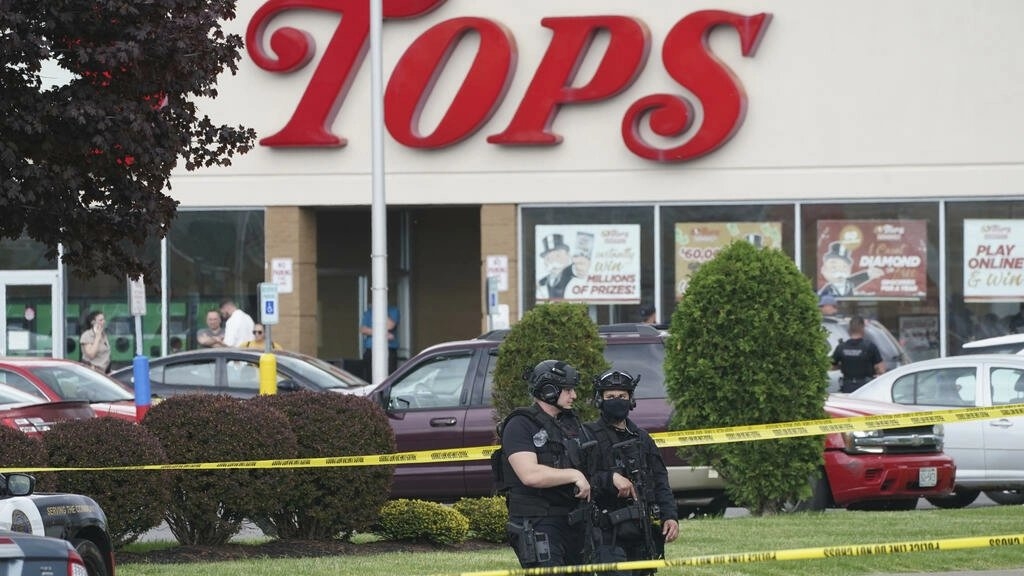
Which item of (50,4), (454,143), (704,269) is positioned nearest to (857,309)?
(454,143)

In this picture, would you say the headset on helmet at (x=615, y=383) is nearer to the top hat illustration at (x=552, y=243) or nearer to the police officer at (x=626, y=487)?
the police officer at (x=626, y=487)

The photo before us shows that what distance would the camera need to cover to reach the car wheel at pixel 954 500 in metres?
16.9

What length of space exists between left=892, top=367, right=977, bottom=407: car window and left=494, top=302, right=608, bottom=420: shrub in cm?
377

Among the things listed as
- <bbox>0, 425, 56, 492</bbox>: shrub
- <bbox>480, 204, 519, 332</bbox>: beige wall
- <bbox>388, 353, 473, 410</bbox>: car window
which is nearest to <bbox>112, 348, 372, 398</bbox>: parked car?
<bbox>388, 353, 473, 410</bbox>: car window

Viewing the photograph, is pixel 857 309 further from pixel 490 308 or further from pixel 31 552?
pixel 31 552

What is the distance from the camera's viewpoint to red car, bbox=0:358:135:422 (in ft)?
56.9

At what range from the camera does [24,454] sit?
11297 mm

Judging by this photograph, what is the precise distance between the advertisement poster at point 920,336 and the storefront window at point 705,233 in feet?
7.03

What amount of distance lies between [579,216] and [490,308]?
2.92 meters

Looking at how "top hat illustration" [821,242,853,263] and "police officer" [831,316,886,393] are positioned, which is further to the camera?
"top hat illustration" [821,242,853,263]

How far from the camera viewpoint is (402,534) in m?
13.3

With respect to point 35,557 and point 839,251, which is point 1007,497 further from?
point 35,557

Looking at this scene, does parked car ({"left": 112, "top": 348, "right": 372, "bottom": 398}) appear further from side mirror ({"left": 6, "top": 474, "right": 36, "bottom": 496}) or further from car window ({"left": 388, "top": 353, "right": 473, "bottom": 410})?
side mirror ({"left": 6, "top": 474, "right": 36, "bottom": 496})

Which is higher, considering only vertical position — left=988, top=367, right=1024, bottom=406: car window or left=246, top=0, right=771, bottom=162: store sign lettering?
left=246, top=0, right=771, bottom=162: store sign lettering
